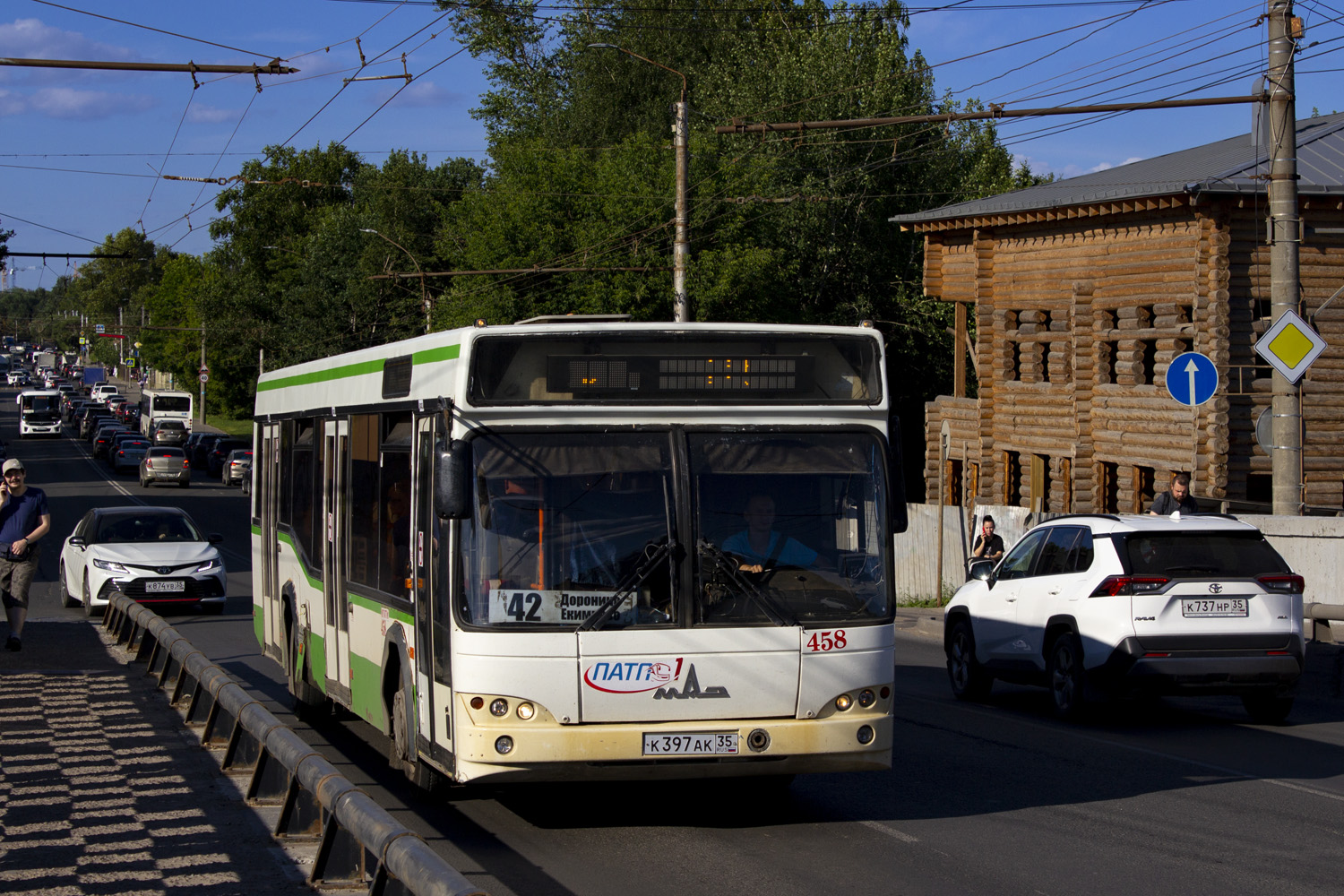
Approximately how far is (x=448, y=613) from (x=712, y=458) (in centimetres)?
152

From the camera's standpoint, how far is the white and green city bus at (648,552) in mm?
7305

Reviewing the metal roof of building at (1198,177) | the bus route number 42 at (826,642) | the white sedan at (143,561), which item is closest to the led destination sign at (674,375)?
the bus route number 42 at (826,642)

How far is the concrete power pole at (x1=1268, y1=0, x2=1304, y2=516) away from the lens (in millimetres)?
15664

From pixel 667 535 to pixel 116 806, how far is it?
3.54 meters

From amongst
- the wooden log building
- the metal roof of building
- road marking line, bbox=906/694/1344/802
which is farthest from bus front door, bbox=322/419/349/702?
the metal roof of building

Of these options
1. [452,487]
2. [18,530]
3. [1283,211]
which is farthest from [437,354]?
[1283,211]

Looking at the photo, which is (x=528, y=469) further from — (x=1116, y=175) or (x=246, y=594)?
(x=1116, y=175)

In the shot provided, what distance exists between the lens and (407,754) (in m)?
8.39

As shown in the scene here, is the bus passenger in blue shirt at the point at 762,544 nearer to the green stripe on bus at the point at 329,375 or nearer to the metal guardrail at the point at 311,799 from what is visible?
the metal guardrail at the point at 311,799

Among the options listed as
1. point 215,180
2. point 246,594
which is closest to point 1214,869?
point 246,594

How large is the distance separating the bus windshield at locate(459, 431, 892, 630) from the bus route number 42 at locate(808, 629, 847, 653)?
8cm

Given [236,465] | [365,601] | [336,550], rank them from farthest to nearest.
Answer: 1. [236,465]
2. [336,550]
3. [365,601]

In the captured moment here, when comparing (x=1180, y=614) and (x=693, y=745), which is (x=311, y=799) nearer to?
(x=693, y=745)

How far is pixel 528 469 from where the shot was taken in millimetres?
7469
